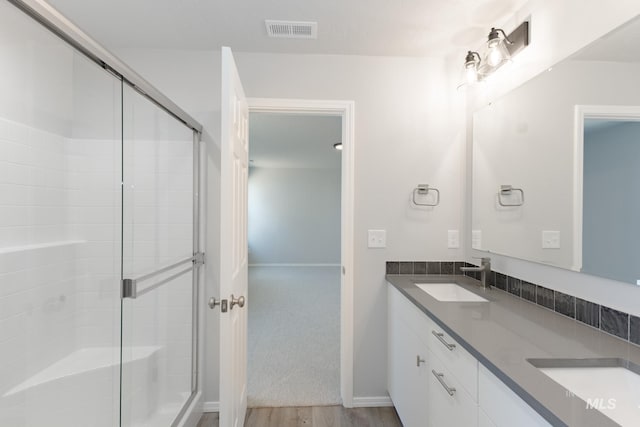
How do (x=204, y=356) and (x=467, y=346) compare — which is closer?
(x=467, y=346)

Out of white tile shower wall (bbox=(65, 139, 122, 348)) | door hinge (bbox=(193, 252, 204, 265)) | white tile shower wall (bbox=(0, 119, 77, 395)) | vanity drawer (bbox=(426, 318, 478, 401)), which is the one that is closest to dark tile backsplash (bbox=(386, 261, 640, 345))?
vanity drawer (bbox=(426, 318, 478, 401))

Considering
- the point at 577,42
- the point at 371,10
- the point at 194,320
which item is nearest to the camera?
the point at 577,42

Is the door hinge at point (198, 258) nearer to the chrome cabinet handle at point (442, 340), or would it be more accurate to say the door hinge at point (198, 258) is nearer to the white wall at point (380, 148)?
the white wall at point (380, 148)

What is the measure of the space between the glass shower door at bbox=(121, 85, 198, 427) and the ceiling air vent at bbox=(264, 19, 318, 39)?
0.81 metres

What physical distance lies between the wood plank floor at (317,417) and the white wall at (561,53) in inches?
48.1

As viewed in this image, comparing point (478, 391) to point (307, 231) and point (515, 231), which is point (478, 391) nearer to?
point (515, 231)

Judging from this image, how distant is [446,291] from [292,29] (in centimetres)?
187

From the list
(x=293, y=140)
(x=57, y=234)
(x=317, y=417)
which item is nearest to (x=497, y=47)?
(x=317, y=417)

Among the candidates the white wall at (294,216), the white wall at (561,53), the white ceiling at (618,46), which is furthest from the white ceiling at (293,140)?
the white ceiling at (618,46)

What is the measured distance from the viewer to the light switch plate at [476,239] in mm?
2006

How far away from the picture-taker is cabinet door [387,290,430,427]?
1.52 m

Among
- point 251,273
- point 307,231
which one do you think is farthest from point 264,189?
point 251,273

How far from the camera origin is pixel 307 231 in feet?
25.7

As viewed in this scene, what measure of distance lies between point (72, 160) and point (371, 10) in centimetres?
201
